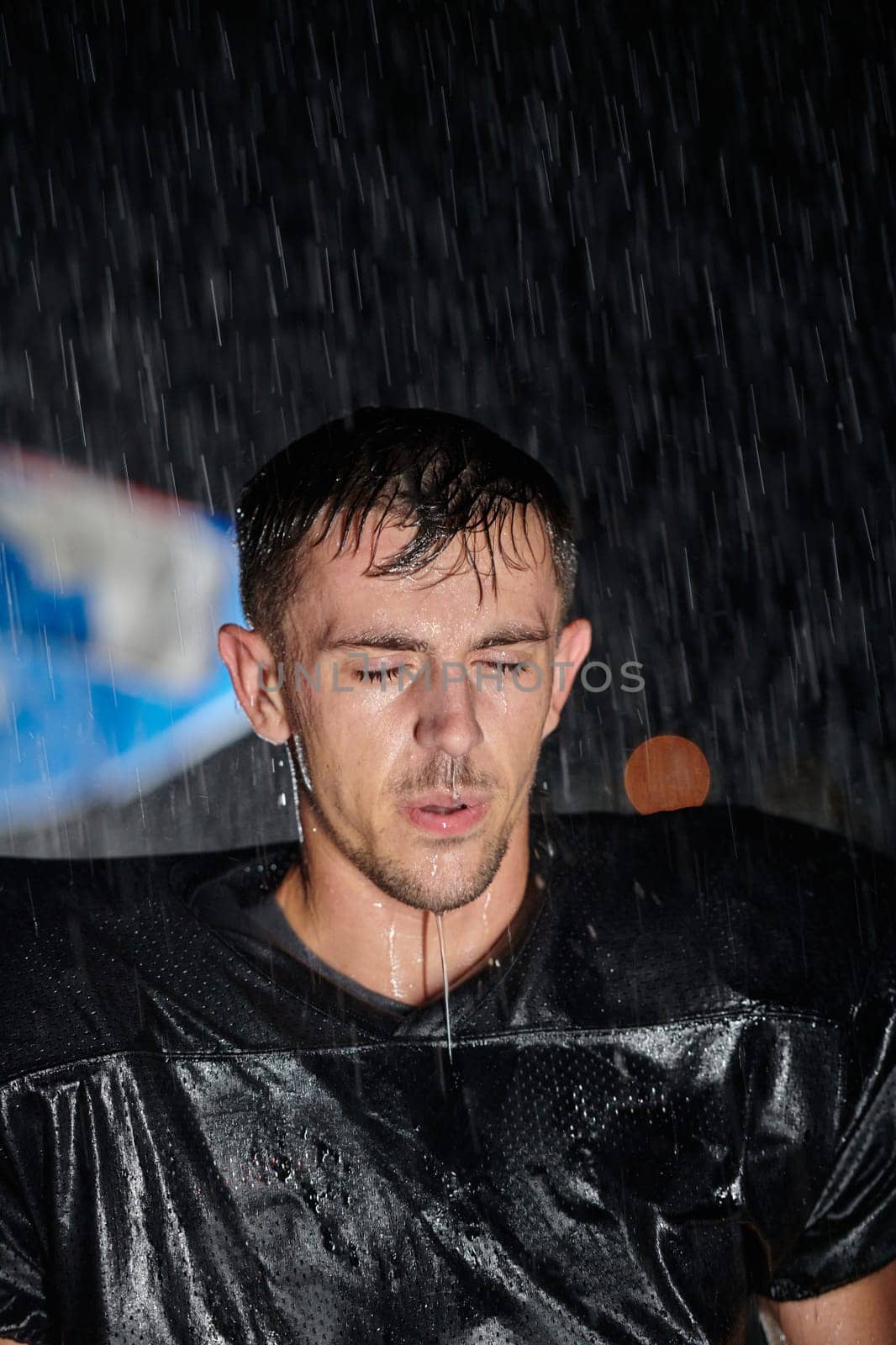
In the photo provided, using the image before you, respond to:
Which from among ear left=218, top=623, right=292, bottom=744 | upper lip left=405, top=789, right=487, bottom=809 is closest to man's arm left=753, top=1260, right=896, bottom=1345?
upper lip left=405, top=789, right=487, bottom=809

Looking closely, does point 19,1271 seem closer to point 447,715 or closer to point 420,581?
point 447,715

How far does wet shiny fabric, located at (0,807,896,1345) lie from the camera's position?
155cm

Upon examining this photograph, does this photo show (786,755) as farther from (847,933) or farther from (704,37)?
(704,37)

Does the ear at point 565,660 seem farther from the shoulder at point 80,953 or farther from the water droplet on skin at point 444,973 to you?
the shoulder at point 80,953

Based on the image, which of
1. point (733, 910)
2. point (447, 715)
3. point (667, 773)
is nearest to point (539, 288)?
point (667, 773)

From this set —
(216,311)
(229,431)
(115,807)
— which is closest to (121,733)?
(115,807)

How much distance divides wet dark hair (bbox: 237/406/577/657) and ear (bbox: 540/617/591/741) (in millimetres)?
43

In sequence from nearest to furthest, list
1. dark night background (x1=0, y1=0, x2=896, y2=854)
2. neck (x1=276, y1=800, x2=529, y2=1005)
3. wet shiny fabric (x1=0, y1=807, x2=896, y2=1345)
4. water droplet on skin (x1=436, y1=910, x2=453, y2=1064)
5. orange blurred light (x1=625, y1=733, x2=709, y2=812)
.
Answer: wet shiny fabric (x1=0, y1=807, x2=896, y2=1345), water droplet on skin (x1=436, y1=910, x2=453, y2=1064), neck (x1=276, y1=800, x2=529, y2=1005), dark night background (x1=0, y1=0, x2=896, y2=854), orange blurred light (x1=625, y1=733, x2=709, y2=812)

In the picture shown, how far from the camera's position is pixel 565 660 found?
1.90 m

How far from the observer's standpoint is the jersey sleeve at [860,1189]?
1633 mm

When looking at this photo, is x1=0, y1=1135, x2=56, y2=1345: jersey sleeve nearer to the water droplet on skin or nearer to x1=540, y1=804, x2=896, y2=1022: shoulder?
the water droplet on skin

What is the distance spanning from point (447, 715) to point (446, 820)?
6.1 inches

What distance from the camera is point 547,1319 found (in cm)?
155

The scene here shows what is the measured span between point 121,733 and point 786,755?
1.67m
